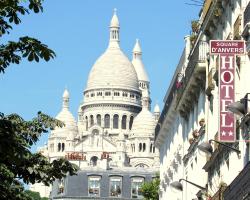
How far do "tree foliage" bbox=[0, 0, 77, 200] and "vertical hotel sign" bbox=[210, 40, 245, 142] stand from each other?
4.03m

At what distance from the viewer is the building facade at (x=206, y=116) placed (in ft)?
112

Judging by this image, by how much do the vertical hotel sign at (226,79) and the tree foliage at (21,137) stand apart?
4.03 metres

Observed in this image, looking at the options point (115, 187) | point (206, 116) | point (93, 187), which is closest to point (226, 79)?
point (206, 116)

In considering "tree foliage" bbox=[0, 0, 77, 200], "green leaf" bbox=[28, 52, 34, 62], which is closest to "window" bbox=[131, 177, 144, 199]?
"tree foliage" bbox=[0, 0, 77, 200]

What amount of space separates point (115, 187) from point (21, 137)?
298 ft

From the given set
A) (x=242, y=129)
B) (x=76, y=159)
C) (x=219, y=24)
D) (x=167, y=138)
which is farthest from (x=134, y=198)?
(x=242, y=129)

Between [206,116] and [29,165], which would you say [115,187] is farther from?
[29,165]

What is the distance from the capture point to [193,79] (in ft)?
153

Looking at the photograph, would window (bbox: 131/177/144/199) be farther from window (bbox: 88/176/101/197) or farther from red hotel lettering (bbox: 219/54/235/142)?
red hotel lettering (bbox: 219/54/235/142)

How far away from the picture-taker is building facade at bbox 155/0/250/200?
3428 centimetres

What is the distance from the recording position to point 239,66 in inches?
1407

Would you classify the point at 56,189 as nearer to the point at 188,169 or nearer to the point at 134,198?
the point at 134,198

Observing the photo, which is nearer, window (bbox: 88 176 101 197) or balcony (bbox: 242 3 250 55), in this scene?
balcony (bbox: 242 3 250 55)

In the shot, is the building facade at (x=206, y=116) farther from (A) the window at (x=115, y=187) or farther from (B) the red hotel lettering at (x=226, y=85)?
(A) the window at (x=115, y=187)
